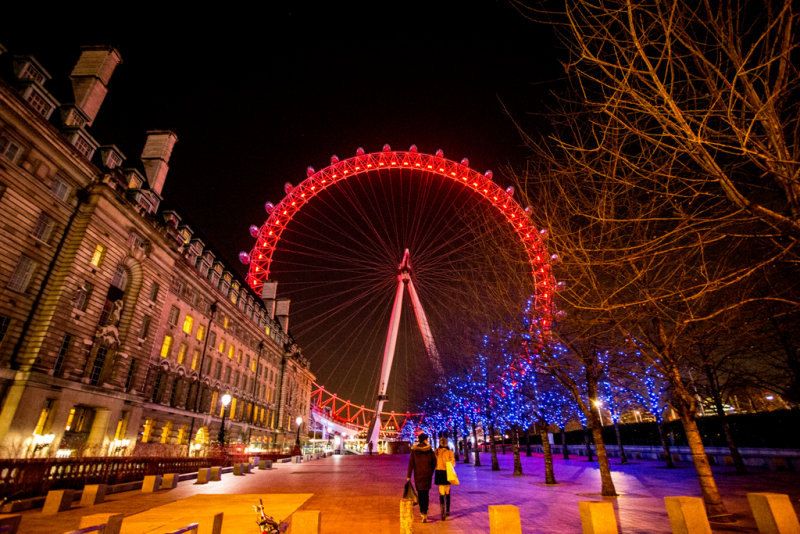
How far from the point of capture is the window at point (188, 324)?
1461 inches

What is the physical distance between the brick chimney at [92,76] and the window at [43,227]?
8.09 metres

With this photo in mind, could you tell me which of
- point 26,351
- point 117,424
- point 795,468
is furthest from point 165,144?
point 795,468

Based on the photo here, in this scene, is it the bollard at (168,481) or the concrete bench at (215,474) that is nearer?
the bollard at (168,481)

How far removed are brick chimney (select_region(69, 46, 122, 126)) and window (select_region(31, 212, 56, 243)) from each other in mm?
8086

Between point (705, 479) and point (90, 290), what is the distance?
31.7 metres

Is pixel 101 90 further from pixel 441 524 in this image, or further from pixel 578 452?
pixel 578 452

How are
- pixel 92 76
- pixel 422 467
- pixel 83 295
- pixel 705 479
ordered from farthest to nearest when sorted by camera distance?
1. pixel 92 76
2. pixel 83 295
3. pixel 422 467
4. pixel 705 479

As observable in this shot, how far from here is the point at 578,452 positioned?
44125 millimetres

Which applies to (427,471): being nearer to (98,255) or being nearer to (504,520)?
(504,520)

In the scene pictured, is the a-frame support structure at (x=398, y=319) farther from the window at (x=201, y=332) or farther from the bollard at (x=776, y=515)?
the bollard at (x=776, y=515)

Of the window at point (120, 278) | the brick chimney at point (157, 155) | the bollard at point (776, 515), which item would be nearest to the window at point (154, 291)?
the window at point (120, 278)

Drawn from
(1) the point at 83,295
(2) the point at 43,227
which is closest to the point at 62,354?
(1) the point at 83,295

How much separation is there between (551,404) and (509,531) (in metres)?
30.5

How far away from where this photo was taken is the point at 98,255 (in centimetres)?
2670
